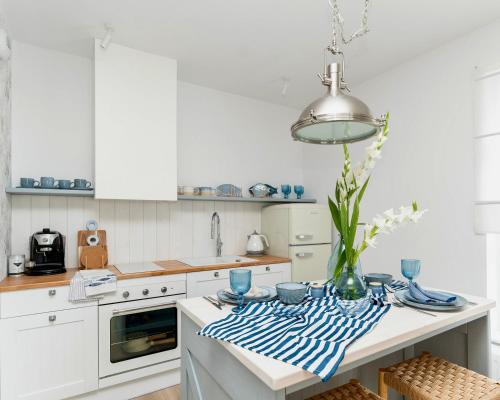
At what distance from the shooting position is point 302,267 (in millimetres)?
3188

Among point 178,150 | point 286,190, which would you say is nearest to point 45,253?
point 178,150

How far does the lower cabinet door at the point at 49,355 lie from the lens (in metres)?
1.90

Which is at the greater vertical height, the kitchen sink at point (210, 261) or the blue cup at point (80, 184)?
the blue cup at point (80, 184)

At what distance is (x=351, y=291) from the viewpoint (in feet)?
4.27

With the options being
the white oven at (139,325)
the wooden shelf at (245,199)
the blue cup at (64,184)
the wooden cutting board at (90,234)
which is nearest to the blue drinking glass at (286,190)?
the wooden shelf at (245,199)

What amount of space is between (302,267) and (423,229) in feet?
3.84

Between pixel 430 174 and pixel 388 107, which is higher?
pixel 388 107

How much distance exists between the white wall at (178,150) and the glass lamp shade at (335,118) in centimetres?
190

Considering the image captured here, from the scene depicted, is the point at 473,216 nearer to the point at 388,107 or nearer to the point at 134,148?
the point at 388,107

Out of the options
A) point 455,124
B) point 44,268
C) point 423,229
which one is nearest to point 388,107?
point 455,124

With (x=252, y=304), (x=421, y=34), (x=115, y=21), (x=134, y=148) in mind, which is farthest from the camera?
(x=134, y=148)

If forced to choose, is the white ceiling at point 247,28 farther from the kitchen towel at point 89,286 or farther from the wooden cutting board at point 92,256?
the kitchen towel at point 89,286

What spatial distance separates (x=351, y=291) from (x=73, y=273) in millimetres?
2039

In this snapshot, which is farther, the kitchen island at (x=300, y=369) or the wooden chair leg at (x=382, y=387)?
the wooden chair leg at (x=382, y=387)
